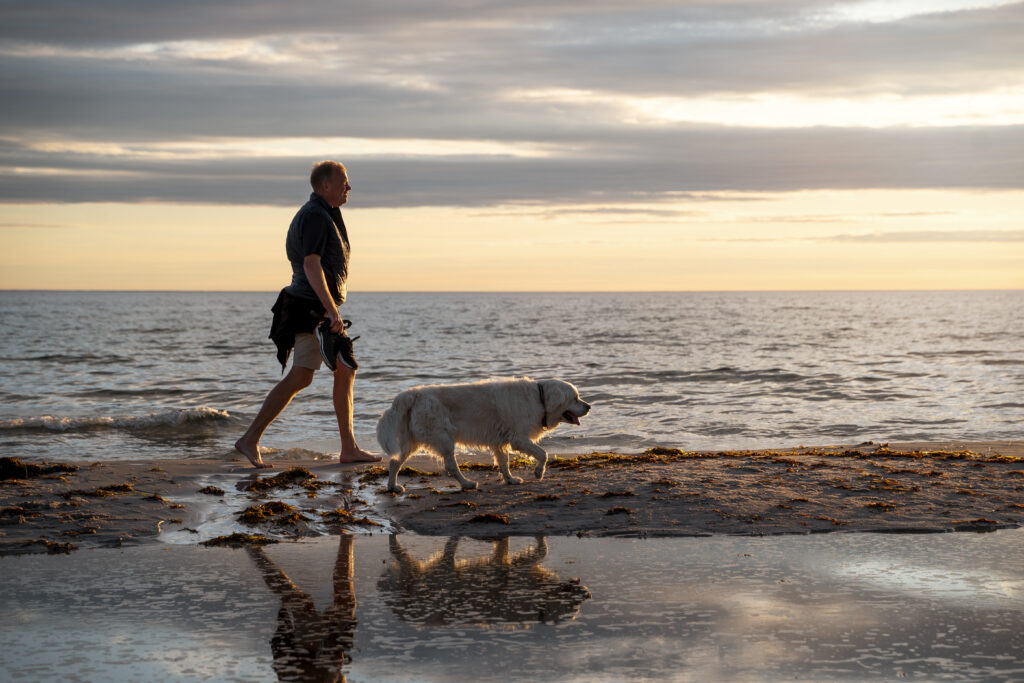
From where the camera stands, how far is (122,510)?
20.5ft

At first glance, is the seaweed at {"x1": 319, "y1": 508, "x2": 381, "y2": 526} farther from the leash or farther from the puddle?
the leash

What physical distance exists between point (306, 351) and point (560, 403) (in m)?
2.30

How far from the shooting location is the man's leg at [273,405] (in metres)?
8.06

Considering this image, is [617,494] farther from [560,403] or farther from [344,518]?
[344,518]

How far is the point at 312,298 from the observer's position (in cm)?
812

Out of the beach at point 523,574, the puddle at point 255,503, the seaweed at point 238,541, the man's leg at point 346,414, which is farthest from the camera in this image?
the man's leg at point 346,414

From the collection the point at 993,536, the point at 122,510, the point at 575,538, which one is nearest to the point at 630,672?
the point at 575,538

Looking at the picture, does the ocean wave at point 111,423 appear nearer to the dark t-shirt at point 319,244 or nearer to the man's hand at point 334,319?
the dark t-shirt at point 319,244

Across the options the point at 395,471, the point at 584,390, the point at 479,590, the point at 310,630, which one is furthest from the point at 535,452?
the point at 584,390

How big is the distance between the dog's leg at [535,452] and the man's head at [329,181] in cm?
271

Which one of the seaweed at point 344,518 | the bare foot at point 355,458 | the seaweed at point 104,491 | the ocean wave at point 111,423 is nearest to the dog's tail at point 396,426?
the seaweed at point 344,518

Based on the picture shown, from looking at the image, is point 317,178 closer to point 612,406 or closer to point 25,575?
point 25,575

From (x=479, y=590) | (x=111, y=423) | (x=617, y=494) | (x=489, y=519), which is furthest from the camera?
(x=111, y=423)

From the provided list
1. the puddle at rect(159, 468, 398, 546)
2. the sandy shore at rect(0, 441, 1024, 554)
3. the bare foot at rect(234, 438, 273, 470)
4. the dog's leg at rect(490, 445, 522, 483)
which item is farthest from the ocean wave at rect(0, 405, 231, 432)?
the dog's leg at rect(490, 445, 522, 483)
